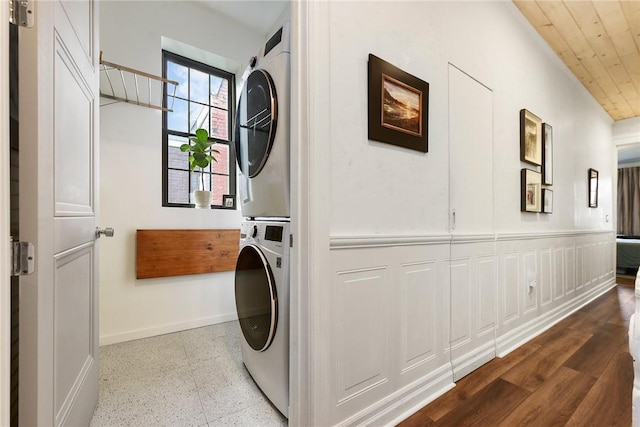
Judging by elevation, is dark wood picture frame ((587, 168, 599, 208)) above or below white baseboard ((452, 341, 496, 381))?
above

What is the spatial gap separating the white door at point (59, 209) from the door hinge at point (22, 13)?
0.6 inches

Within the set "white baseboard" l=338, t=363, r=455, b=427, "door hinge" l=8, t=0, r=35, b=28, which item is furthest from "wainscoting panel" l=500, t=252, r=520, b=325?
"door hinge" l=8, t=0, r=35, b=28

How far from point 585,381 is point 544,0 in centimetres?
272

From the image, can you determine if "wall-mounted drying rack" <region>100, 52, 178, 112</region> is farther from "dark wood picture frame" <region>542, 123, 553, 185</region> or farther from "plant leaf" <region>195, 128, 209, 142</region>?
"dark wood picture frame" <region>542, 123, 553, 185</region>

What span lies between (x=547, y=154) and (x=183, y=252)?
137 inches

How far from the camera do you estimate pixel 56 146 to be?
0.86 m

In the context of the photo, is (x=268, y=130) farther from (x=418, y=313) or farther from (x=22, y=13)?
(x=418, y=313)

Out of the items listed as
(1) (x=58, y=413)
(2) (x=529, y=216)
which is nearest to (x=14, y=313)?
(1) (x=58, y=413)

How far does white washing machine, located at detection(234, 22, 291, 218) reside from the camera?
124cm

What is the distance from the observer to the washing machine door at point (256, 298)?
132cm

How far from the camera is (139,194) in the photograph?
7.34ft

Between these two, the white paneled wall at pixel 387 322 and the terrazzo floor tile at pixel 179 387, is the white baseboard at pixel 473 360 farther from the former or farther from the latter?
the terrazzo floor tile at pixel 179 387

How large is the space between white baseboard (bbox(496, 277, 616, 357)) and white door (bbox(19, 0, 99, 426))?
2419mm

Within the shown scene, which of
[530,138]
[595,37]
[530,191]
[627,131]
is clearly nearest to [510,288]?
[530,191]
